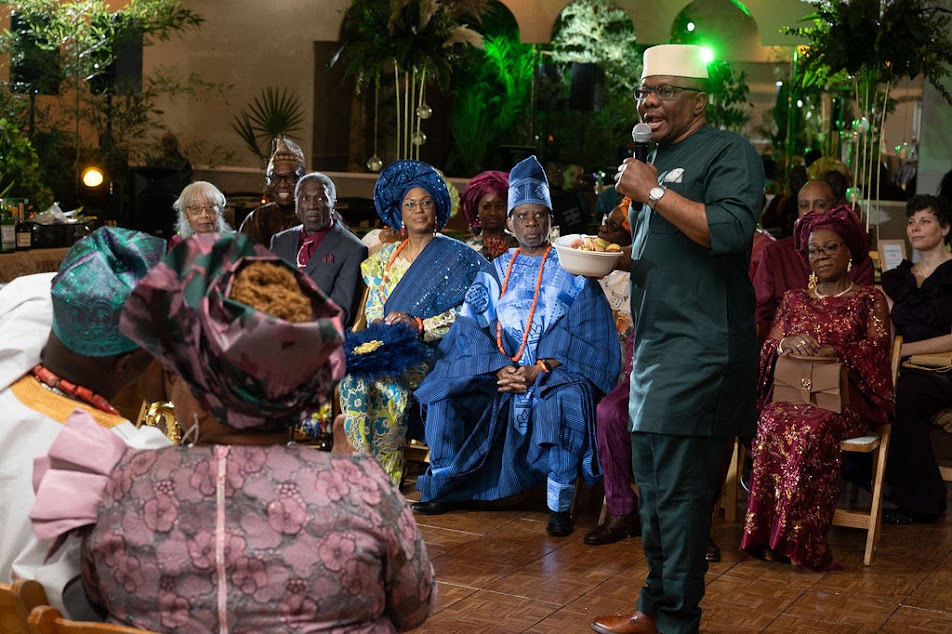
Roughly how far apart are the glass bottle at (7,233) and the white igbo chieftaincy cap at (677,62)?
3.85m

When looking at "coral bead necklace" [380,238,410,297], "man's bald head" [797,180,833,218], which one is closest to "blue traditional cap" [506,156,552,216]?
"coral bead necklace" [380,238,410,297]

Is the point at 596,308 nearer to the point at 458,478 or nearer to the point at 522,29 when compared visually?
the point at 458,478

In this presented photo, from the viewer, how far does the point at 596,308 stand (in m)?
5.26

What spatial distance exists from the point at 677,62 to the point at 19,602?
220 cm

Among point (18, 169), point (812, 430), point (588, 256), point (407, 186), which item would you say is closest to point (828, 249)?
point (812, 430)

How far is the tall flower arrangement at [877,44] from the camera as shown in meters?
7.43

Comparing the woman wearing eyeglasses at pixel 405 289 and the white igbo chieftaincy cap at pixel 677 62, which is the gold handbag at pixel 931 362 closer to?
the woman wearing eyeglasses at pixel 405 289

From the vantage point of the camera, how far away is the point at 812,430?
15.2 ft

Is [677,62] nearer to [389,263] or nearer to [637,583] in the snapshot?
[637,583]

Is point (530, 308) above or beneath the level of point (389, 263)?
beneath

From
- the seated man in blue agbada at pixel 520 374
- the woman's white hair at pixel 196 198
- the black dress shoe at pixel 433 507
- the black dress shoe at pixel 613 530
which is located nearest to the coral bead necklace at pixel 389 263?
the seated man in blue agbada at pixel 520 374

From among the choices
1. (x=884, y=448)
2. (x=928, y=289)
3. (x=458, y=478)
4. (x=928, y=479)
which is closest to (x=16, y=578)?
(x=458, y=478)

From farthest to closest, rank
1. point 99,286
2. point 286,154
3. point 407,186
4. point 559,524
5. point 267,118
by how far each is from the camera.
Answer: point 267,118
point 286,154
point 407,186
point 559,524
point 99,286

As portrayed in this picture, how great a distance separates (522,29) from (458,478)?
8.69 meters
